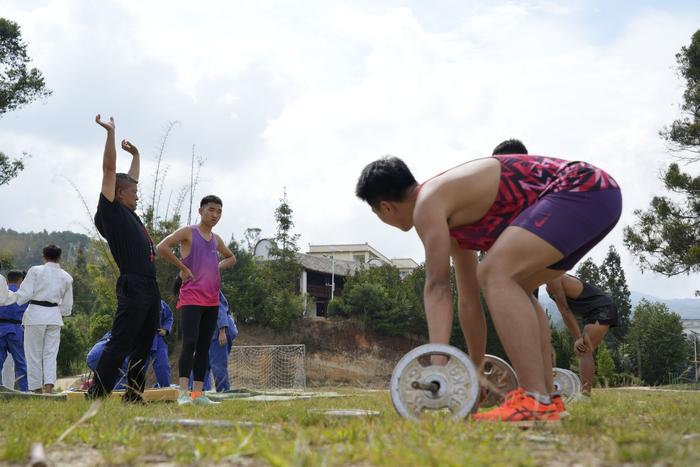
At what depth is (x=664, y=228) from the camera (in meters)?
26.6

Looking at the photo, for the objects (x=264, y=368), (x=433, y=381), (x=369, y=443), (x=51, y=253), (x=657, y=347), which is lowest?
(x=264, y=368)

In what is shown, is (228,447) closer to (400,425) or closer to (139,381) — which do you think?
(400,425)

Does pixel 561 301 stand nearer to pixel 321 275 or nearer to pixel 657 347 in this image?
pixel 657 347

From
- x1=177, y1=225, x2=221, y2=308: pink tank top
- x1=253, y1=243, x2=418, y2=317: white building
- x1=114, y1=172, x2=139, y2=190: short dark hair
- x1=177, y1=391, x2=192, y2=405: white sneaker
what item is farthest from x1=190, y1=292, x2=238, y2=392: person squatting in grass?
x1=253, y1=243, x2=418, y2=317: white building

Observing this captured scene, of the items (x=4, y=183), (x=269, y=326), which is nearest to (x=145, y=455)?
(x=4, y=183)

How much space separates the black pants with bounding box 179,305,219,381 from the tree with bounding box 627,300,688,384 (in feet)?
124

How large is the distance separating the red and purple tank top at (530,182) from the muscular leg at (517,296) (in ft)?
0.76

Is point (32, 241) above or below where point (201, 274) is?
above

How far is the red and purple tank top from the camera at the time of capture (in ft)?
11.4

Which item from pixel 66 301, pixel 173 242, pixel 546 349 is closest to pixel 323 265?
pixel 66 301

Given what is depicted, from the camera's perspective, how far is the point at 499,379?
4262 mm

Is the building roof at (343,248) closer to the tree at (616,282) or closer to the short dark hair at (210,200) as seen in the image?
the tree at (616,282)

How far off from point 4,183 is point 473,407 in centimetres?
2641

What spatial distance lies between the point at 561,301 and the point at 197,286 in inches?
157
